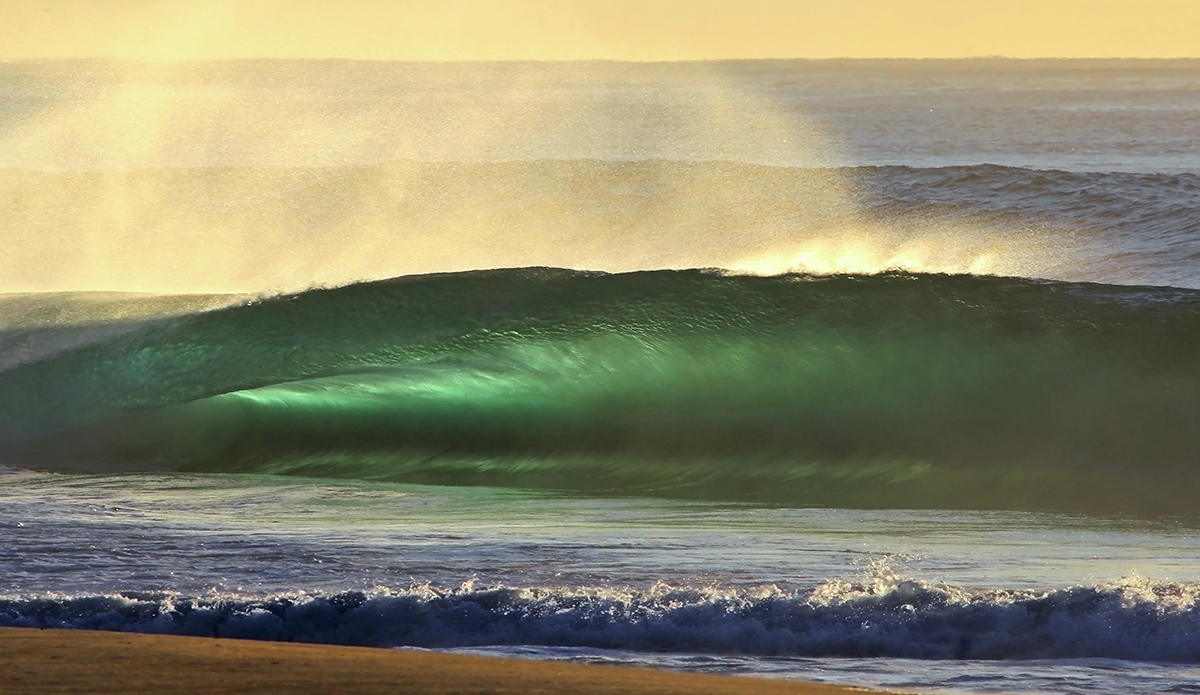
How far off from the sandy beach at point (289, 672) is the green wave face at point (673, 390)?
10.6 feet

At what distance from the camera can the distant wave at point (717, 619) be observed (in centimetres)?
430

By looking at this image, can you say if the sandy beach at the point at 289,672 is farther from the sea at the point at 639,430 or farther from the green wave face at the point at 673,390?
the green wave face at the point at 673,390

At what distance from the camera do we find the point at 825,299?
9.59 metres

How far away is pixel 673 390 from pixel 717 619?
4262 mm

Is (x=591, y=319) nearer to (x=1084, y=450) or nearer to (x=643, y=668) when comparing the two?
(x=1084, y=450)

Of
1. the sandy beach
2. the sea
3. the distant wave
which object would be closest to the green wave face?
the sea

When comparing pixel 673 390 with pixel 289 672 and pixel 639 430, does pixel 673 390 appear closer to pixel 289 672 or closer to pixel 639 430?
pixel 639 430

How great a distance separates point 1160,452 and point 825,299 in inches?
95.8

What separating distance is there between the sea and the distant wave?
11 millimetres

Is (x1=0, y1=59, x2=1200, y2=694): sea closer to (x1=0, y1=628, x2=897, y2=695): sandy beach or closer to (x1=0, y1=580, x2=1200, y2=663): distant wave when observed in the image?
(x1=0, y1=580, x2=1200, y2=663): distant wave

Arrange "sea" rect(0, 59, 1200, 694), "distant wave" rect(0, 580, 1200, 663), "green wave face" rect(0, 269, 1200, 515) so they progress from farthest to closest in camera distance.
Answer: "green wave face" rect(0, 269, 1200, 515), "sea" rect(0, 59, 1200, 694), "distant wave" rect(0, 580, 1200, 663)

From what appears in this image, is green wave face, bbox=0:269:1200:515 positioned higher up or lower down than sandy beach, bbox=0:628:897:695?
higher up

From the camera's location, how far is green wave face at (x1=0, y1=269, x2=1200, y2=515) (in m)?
7.72

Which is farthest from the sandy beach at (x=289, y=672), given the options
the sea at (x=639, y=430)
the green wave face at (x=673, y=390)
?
the green wave face at (x=673, y=390)
